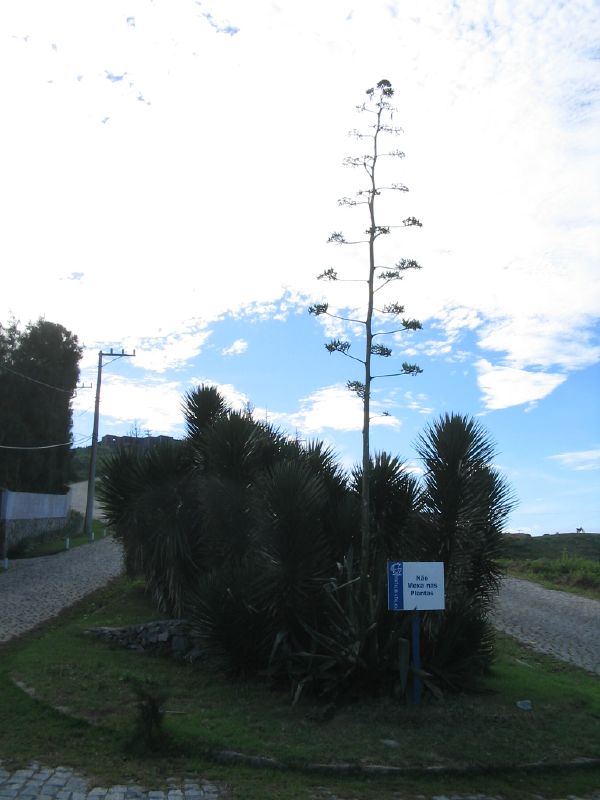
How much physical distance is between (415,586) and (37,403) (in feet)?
131

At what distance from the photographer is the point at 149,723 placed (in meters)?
6.52

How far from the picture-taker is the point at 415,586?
8.03 m

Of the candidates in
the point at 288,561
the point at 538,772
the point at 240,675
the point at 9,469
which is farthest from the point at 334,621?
the point at 9,469

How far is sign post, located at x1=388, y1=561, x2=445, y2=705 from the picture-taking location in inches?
314

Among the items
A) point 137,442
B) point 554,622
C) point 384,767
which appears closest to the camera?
point 384,767

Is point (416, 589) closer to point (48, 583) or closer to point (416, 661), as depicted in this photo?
point (416, 661)

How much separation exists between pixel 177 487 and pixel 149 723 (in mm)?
6780

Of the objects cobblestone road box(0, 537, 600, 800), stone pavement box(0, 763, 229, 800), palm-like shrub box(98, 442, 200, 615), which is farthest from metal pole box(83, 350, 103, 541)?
stone pavement box(0, 763, 229, 800)

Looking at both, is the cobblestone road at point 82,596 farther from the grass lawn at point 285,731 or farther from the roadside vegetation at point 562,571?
the roadside vegetation at point 562,571

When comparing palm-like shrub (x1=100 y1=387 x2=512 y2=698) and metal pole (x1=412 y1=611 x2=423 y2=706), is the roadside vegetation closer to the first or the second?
palm-like shrub (x1=100 y1=387 x2=512 y2=698)

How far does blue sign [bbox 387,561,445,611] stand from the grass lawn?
1.05 metres

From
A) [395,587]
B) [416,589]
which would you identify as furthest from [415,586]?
[395,587]

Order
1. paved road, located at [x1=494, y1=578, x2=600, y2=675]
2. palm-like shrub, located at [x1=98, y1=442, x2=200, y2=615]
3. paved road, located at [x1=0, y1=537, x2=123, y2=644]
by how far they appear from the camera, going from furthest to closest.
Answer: paved road, located at [x1=0, y1=537, x2=123, y2=644], paved road, located at [x1=494, y1=578, x2=600, y2=675], palm-like shrub, located at [x1=98, y1=442, x2=200, y2=615]

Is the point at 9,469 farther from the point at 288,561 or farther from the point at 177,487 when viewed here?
the point at 288,561
